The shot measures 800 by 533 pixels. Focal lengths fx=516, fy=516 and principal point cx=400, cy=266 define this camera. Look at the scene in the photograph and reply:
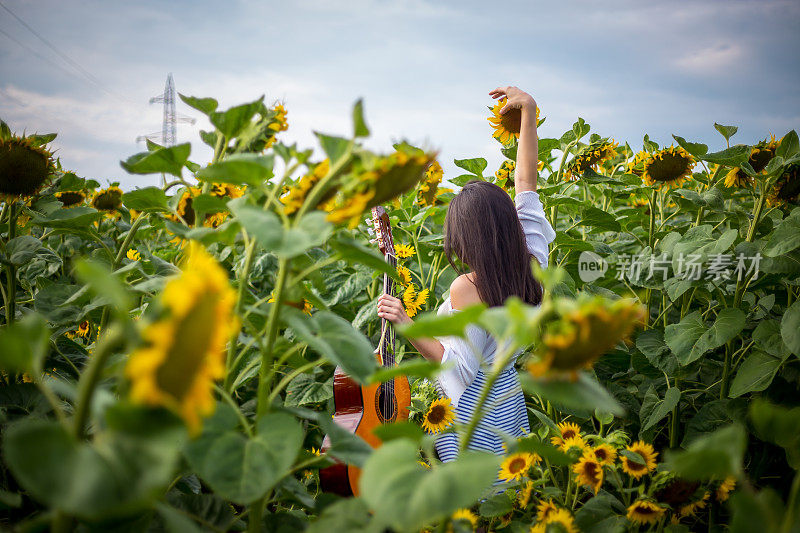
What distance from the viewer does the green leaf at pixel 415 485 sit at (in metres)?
0.40

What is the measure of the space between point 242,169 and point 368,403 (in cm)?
96

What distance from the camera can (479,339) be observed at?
5.07 feet

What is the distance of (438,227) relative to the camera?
8.24ft

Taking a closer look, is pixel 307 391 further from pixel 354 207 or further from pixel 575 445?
pixel 354 207

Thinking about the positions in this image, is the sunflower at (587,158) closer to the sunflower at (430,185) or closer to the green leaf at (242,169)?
the sunflower at (430,185)

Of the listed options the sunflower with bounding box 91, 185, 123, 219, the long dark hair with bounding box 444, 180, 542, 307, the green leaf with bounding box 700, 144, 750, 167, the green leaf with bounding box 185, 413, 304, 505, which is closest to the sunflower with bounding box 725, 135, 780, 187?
the green leaf with bounding box 700, 144, 750, 167

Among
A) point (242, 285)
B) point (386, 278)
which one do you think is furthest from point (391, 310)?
point (242, 285)

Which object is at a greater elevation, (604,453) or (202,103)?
(202,103)

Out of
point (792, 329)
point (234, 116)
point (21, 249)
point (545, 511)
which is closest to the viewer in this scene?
point (234, 116)

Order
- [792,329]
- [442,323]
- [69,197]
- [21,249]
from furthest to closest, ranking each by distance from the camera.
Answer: [69,197] < [792,329] < [21,249] < [442,323]

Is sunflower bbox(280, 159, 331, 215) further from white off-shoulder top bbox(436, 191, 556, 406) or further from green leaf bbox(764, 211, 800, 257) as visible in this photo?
green leaf bbox(764, 211, 800, 257)

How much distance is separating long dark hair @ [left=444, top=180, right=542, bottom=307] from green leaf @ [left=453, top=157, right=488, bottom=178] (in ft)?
1.40

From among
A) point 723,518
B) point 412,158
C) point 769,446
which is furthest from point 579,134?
point 412,158

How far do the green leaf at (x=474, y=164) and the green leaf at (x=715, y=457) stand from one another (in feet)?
5.62
